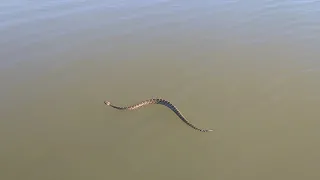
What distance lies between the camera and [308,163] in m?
5.30

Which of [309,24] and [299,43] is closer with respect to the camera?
[299,43]

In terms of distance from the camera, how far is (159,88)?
7.09m

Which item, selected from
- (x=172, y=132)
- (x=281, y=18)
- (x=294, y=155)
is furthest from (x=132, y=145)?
(x=281, y=18)

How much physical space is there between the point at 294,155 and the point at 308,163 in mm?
234

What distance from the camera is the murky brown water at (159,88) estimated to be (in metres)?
5.50

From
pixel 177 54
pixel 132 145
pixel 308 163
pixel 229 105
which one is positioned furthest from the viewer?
pixel 177 54

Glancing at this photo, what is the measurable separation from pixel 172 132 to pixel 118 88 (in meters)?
1.68

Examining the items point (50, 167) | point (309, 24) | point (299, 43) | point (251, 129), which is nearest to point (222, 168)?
point (251, 129)

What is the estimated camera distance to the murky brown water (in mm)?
5500

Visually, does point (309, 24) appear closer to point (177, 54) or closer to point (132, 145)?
point (177, 54)

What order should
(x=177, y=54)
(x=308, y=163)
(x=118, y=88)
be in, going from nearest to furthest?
(x=308, y=163) < (x=118, y=88) < (x=177, y=54)

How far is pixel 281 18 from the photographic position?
29.4ft

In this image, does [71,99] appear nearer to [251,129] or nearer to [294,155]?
[251,129]

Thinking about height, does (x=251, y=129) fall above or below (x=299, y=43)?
below
